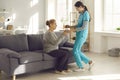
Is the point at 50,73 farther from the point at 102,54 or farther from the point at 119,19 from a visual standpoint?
the point at 119,19

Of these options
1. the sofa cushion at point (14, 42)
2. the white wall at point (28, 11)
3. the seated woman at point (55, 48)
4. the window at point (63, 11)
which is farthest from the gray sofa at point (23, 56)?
the white wall at point (28, 11)

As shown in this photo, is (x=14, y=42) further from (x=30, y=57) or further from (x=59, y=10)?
(x=59, y=10)

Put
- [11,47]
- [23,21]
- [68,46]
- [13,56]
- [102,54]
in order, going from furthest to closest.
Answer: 1. [23,21]
2. [102,54]
3. [68,46]
4. [11,47]
5. [13,56]

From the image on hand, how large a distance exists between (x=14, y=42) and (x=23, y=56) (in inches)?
24.3

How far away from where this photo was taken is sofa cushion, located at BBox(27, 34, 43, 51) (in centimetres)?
502

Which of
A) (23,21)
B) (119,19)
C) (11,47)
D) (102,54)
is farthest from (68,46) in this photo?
(23,21)

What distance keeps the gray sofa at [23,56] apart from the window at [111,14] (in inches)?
91.7

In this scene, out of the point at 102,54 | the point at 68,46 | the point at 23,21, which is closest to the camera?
the point at 68,46

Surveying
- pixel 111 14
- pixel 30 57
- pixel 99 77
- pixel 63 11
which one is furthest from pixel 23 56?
pixel 63 11

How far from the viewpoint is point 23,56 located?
4.25 metres

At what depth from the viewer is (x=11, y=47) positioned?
15.4ft

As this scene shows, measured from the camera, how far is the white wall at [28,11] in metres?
8.44

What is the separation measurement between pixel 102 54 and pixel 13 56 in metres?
3.56

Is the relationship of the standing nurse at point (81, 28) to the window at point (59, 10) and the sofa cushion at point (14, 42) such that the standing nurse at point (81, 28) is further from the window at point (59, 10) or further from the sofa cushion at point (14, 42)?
the window at point (59, 10)
